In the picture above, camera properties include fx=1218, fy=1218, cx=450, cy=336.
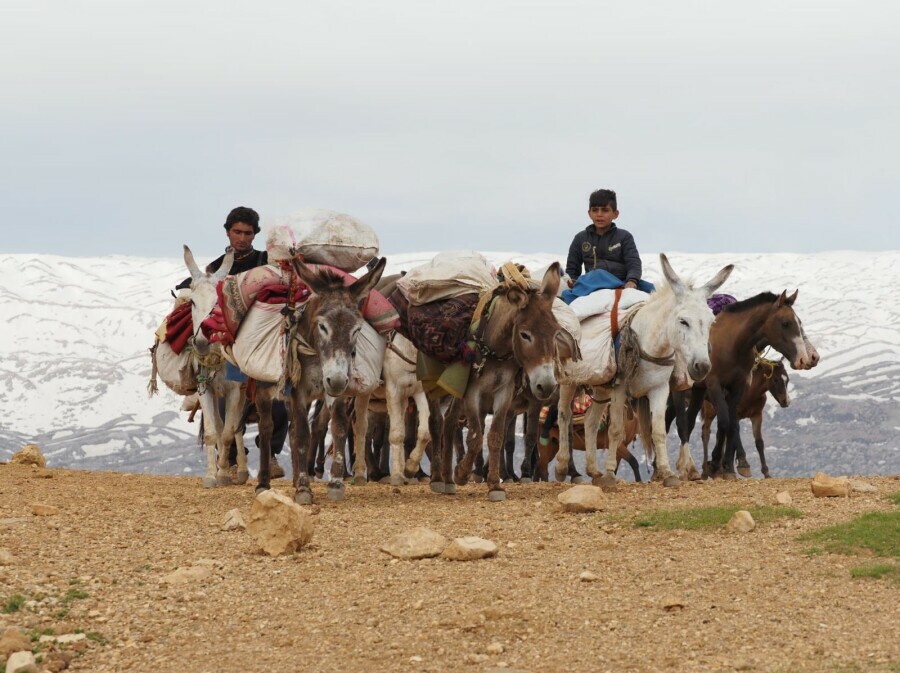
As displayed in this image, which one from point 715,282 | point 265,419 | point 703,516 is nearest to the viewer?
point 703,516

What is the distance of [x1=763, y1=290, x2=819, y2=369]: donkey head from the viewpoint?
14336mm

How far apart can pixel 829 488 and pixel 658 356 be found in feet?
8.49

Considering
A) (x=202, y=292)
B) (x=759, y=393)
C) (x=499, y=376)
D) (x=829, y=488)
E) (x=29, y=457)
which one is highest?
(x=202, y=292)

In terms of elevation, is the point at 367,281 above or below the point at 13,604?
above

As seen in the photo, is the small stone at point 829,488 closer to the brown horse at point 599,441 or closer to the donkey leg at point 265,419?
the donkey leg at point 265,419

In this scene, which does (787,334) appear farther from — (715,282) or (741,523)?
(741,523)

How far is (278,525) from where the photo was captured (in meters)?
8.59

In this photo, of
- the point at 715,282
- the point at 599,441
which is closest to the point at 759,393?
the point at 599,441

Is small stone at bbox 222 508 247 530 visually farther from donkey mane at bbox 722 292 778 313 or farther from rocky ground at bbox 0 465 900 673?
donkey mane at bbox 722 292 778 313

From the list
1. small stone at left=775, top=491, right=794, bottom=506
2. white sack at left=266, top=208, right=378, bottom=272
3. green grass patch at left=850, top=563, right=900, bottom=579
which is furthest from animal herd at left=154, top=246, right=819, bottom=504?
green grass patch at left=850, top=563, right=900, bottom=579

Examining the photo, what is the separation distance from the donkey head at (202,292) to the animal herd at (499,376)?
0.7 inches

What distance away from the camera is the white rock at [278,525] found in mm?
8547

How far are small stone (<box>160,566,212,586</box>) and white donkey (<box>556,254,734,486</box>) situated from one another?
530cm

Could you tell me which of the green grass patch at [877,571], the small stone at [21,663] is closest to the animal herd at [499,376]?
the green grass patch at [877,571]
